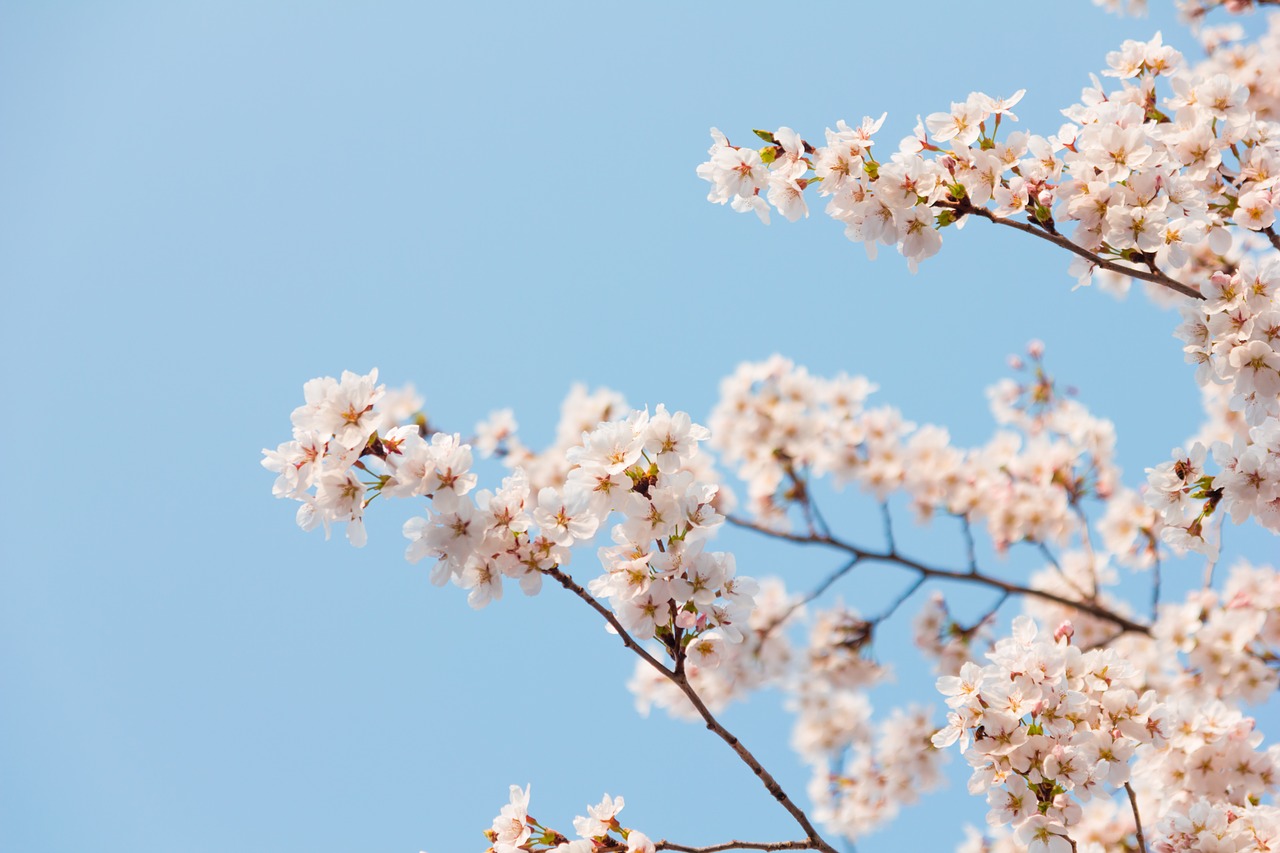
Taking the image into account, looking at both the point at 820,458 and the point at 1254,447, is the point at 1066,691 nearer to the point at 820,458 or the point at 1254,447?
the point at 1254,447

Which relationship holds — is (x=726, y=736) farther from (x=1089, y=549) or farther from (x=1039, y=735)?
(x=1089, y=549)

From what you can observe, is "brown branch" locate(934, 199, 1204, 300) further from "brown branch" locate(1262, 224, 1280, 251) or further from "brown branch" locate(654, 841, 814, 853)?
"brown branch" locate(654, 841, 814, 853)

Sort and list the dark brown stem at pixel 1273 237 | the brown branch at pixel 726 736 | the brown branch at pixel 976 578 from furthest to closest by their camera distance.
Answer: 1. the brown branch at pixel 976 578
2. the dark brown stem at pixel 1273 237
3. the brown branch at pixel 726 736

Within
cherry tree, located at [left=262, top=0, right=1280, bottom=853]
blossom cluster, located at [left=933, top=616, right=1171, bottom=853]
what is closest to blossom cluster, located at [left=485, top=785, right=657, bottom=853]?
cherry tree, located at [left=262, top=0, right=1280, bottom=853]

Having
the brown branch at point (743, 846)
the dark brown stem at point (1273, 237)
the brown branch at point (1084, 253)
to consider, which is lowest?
the brown branch at point (743, 846)

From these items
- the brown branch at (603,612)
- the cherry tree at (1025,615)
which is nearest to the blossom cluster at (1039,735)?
the cherry tree at (1025,615)

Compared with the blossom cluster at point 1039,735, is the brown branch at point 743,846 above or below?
below

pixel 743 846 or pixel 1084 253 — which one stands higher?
pixel 1084 253

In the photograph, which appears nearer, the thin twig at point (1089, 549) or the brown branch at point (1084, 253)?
the brown branch at point (1084, 253)

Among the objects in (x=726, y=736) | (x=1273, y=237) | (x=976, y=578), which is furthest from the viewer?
(x=976, y=578)

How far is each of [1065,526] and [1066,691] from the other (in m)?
4.94

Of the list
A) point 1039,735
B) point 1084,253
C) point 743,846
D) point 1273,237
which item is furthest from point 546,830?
point 1273,237

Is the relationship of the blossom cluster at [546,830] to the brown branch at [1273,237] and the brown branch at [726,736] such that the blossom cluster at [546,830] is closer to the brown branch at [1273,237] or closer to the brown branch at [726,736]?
the brown branch at [726,736]

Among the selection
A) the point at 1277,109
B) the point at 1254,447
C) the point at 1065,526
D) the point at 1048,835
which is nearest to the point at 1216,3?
the point at 1277,109
